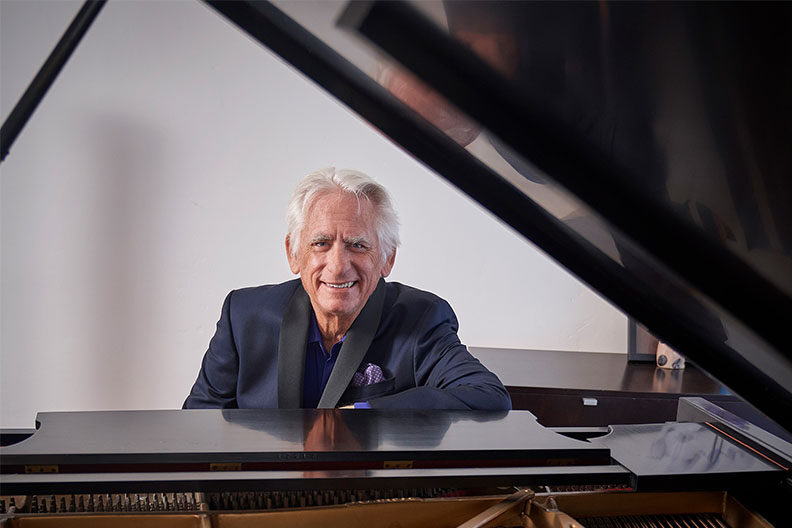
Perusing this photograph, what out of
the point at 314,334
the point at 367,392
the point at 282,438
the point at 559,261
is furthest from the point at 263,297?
the point at 559,261

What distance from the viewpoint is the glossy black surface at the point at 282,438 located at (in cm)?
111

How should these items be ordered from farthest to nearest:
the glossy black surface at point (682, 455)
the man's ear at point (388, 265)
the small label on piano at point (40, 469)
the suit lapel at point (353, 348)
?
1. the man's ear at point (388, 265)
2. the suit lapel at point (353, 348)
3. the glossy black surface at point (682, 455)
4. the small label on piano at point (40, 469)

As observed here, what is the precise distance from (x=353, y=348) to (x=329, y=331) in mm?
127

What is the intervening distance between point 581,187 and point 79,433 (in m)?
0.96

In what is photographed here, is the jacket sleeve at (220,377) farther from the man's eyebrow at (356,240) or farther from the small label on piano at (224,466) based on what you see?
the small label on piano at (224,466)

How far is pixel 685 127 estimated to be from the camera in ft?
2.28

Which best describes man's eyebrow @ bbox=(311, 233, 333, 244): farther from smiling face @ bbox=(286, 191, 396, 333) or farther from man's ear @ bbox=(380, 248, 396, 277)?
man's ear @ bbox=(380, 248, 396, 277)

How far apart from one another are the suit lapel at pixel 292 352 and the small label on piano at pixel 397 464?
80 centimetres

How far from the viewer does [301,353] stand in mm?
1932

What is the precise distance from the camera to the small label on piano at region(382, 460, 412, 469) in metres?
1.14

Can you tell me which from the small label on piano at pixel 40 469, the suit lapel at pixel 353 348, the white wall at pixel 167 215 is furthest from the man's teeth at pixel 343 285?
the white wall at pixel 167 215

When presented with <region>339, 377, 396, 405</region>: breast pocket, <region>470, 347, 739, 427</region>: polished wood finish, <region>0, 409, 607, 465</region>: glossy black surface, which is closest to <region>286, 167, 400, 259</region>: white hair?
<region>339, 377, 396, 405</region>: breast pocket

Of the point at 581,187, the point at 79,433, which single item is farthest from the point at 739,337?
the point at 79,433

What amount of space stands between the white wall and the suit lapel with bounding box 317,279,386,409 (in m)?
1.22
